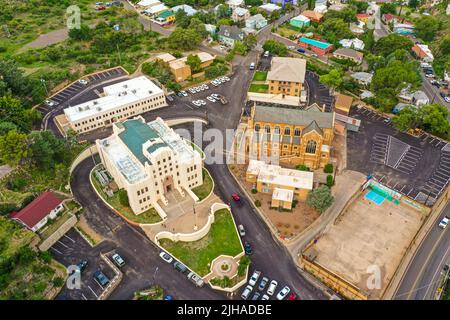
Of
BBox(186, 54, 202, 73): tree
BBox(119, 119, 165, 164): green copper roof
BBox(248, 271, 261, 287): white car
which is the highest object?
BBox(119, 119, 165, 164): green copper roof

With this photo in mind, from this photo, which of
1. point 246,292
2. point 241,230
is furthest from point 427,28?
point 246,292

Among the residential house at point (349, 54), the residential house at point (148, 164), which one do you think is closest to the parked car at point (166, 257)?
the residential house at point (148, 164)

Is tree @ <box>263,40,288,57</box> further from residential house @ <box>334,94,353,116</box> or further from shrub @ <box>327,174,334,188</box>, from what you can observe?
shrub @ <box>327,174,334,188</box>

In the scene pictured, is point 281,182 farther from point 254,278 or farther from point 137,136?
point 137,136

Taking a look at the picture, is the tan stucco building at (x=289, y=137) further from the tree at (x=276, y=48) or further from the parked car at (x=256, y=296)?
the tree at (x=276, y=48)

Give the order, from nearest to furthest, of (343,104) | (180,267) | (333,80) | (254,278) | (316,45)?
(254,278), (180,267), (343,104), (333,80), (316,45)

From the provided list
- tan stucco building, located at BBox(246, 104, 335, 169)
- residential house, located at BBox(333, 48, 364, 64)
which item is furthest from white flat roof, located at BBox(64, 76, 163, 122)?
residential house, located at BBox(333, 48, 364, 64)
